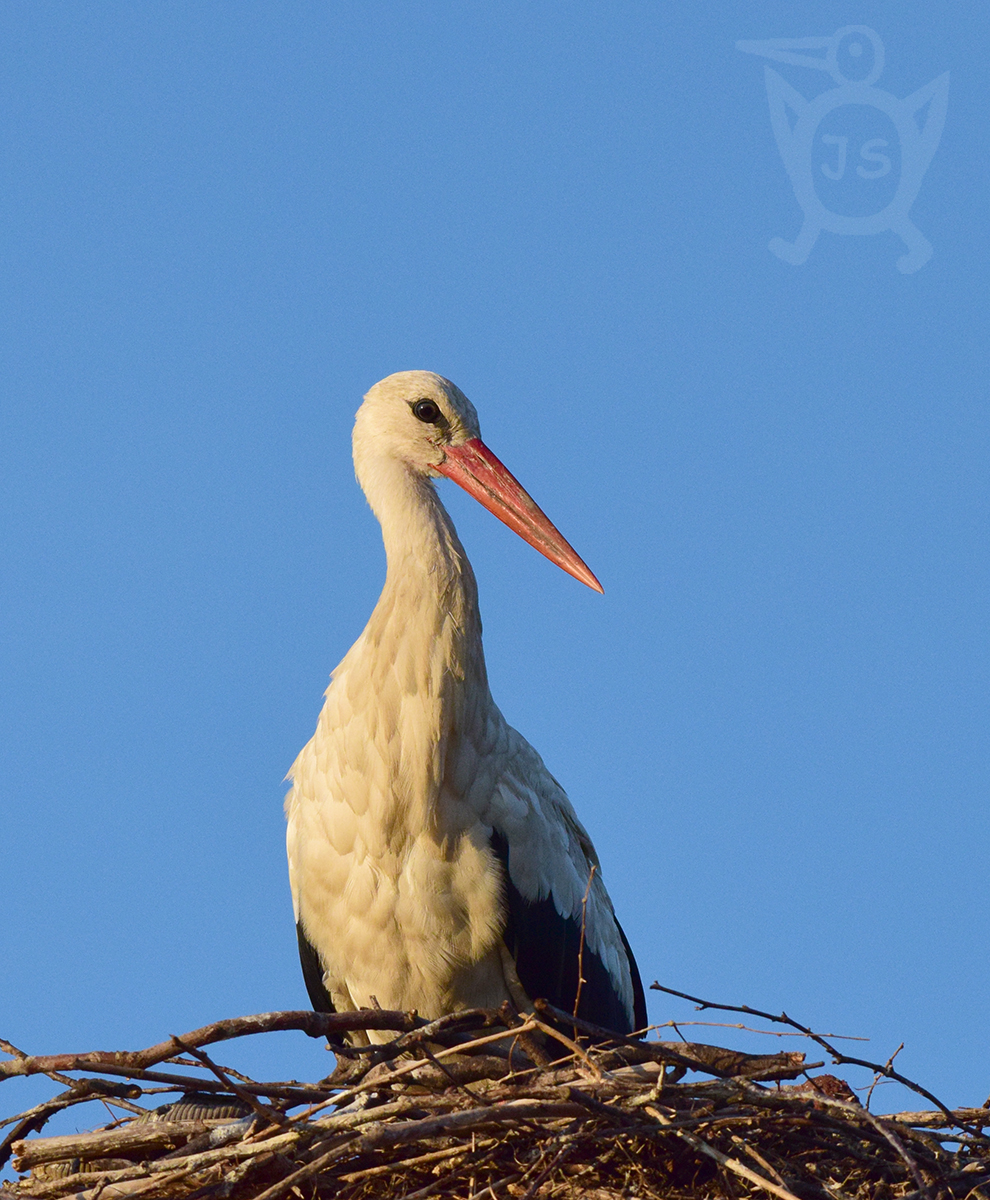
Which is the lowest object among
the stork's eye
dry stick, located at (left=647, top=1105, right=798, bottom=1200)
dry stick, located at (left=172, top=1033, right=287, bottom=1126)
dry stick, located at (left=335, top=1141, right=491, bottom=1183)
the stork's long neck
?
dry stick, located at (left=647, top=1105, right=798, bottom=1200)

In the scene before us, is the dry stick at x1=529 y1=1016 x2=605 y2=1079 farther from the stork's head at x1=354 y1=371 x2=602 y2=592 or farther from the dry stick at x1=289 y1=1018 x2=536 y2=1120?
the stork's head at x1=354 y1=371 x2=602 y2=592

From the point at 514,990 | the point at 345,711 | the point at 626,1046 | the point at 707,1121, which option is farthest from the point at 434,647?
the point at 707,1121

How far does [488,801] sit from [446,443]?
1.12 meters

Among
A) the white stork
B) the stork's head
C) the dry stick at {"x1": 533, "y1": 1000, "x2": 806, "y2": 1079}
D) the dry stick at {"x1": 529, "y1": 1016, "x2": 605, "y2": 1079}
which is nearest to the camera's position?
the dry stick at {"x1": 529, "y1": 1016, "x2": 605, "y2": 1079}

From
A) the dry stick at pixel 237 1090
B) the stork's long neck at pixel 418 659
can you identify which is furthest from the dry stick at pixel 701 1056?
the stork's long neck at pixel 418 659

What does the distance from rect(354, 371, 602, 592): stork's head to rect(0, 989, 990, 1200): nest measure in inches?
72.6

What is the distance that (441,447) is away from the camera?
16.1 ft

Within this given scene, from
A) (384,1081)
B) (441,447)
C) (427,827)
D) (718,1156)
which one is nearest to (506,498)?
(441,447)

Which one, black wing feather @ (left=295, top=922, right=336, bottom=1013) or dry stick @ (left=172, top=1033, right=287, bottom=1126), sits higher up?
black wing feather @ (left=295, top=922, right=336, bottom=1013)

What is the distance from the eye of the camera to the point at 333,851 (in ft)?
14.3

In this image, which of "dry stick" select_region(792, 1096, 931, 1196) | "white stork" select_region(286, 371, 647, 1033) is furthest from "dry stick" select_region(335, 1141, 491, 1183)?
"white stork" select_region(286, 371, 647, 1033)

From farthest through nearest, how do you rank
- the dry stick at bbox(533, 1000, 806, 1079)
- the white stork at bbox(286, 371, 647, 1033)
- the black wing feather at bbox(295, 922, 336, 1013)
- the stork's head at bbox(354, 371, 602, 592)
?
the stork's head at bbox(354, 371, 602, 592), the black wing feather at bbox(295, 922, 336, 1013), the white stork at bbox(286, 371, 647, 1033), the dry stick at bbox(533, 1000, 806, 1079)

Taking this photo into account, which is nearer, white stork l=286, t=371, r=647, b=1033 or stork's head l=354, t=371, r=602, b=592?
white stork l=286, t=371, r=647, b=1033

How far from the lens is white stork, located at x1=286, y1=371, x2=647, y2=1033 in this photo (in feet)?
14.0
